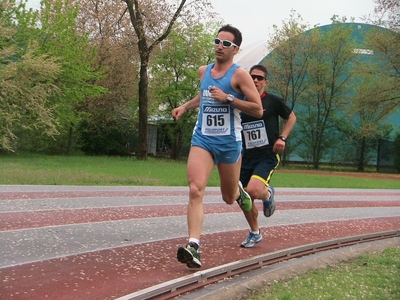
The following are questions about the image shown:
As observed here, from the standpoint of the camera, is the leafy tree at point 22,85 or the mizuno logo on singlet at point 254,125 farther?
the leafy tree at point 22,85

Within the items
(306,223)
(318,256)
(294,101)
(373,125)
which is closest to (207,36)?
(294,101)

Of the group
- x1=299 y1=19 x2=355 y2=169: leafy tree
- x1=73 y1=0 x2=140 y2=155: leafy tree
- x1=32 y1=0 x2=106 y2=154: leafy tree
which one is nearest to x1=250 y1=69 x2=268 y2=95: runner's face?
x1=32 y1=0 x2=106 y2=154: leafy tree

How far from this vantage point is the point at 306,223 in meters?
11.0

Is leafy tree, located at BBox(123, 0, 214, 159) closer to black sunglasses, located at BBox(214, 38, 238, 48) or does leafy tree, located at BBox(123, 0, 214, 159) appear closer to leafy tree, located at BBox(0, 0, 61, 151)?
leafy tree, located at BBox(0, 0, 61, 151)

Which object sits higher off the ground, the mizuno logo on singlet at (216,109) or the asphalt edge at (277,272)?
the mizuno logo on singlet at (216,109)

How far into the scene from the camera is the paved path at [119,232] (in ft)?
18.0

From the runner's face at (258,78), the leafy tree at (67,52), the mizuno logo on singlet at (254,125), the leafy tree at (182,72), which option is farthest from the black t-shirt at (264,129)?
the leafy tree at (182,72)

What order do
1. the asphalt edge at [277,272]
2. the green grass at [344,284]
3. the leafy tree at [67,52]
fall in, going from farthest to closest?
the leafy tree at [67,52]
the green grass at [344,284]
the asphalt edge at [277,272]

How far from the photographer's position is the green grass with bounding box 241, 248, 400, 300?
5.35m

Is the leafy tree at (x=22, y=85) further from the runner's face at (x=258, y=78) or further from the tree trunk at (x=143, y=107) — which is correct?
the runner's face at (x=258, y=78)

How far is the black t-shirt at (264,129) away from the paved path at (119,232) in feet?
3.86

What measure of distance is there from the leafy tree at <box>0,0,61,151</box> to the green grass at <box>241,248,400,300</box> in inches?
958

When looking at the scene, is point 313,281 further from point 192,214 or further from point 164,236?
point 164,236

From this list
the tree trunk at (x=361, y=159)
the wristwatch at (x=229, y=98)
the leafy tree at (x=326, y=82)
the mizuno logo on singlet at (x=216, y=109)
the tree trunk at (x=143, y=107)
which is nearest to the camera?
the wristwatch at (x=229, y=98)
